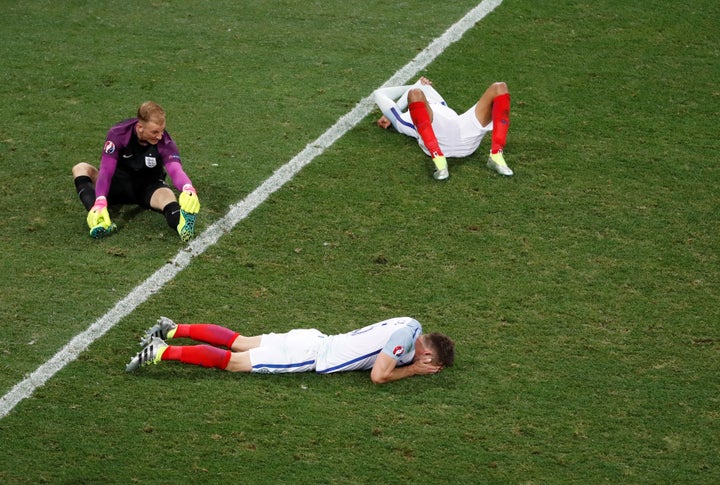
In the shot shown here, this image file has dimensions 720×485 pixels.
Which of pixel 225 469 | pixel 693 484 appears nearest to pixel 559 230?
pixel 693 484

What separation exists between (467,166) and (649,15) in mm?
4006

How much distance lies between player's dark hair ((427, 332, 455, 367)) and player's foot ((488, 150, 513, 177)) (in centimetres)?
269

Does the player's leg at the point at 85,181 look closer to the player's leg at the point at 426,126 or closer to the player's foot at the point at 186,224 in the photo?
the player's foot at the point at 186,224

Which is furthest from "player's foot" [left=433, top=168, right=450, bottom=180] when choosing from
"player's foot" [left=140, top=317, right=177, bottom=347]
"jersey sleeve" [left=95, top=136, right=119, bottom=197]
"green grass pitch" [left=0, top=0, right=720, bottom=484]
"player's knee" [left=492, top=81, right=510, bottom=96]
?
"player's foot" [left=140, top=317, right=177, bottom=347]

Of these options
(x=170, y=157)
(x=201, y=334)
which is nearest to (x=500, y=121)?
(x=170, y=157)

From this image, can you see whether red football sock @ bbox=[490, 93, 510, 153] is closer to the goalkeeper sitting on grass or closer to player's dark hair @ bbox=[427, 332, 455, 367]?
the goalkeeper sitting on grass

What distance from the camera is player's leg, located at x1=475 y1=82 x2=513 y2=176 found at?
9359mm

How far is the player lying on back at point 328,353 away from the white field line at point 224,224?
21.4 inches

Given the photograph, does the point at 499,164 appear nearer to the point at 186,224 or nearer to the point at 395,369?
the point at 186,224

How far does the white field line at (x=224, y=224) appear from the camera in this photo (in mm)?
6930

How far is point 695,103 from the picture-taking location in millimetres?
10562

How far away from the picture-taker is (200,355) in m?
6.95

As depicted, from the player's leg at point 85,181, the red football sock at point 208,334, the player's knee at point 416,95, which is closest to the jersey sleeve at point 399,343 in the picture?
the red football sock at point 208,334

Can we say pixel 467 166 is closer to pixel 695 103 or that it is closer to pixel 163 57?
pixel 695 103
